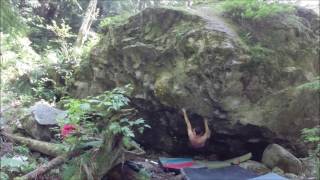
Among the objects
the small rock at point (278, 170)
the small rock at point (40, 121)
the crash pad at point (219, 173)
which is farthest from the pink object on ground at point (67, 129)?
the small rock at point (278, 170)

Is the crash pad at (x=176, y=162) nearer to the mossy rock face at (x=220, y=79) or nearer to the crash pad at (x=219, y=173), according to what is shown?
the crash pad at (x=219, y=173)

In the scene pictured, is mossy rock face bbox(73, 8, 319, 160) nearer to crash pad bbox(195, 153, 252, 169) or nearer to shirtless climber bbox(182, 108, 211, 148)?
shirtless climber bbox(182, 108, 211, 148)

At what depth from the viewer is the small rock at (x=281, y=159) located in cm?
698

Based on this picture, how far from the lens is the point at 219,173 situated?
6.99 m

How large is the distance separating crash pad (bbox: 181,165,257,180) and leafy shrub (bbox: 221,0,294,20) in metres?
Result: 3.16

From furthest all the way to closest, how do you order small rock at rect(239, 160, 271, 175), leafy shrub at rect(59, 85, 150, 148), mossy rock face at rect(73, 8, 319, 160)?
mossy rock face at rect(73, 8, 319, 160)
small rock at rect(239, 160, 271, 175)
leafy shrub at rect(59, 85, 150, 148)

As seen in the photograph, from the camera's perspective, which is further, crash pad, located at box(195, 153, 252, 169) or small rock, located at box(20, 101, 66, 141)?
small rock, located at box(20, 101, 66, 141)

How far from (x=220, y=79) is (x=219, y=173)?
1769 mm

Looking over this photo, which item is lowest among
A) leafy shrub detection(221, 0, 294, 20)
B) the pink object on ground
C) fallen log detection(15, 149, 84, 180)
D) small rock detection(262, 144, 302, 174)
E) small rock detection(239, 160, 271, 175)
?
small rock detection(239, 160, 271, 175)

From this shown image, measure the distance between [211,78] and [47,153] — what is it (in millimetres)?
3459

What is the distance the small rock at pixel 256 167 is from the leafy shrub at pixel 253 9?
298 centimetres

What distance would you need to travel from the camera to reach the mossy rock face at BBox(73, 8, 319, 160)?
7.46 m

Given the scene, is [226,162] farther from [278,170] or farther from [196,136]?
[278,170]

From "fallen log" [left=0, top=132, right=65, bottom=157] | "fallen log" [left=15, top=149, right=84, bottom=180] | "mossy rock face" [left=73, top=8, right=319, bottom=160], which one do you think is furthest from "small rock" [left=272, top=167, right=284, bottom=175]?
"fallen log" [left=0, top=132, right=65, bottom=157]
